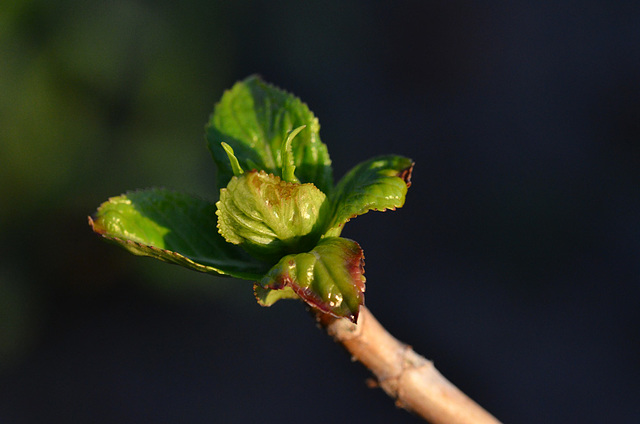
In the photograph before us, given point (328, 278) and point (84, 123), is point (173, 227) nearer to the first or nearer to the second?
point (328, 278)

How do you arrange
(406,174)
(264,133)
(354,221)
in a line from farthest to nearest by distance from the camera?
(354,221), (264,133), (406,174)

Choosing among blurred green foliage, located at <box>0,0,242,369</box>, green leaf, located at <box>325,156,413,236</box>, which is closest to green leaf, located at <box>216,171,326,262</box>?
green leaf, located at <box>325,156,413,236</box>

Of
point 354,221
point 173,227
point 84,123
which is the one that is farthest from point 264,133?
point 354,221

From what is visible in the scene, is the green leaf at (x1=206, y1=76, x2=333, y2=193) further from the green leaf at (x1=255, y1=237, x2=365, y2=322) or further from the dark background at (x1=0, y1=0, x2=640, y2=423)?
the dark background at (x1=0, y1=0, x2=640, y2=423)

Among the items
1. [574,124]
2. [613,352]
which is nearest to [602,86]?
[574,124]

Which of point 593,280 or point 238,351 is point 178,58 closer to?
point 238,351

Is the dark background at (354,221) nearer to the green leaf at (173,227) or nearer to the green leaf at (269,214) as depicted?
the green leaf at (173,227)

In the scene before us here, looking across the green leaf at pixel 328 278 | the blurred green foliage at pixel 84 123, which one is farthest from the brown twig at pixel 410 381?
the blurred green foliage at pixel 84 123
